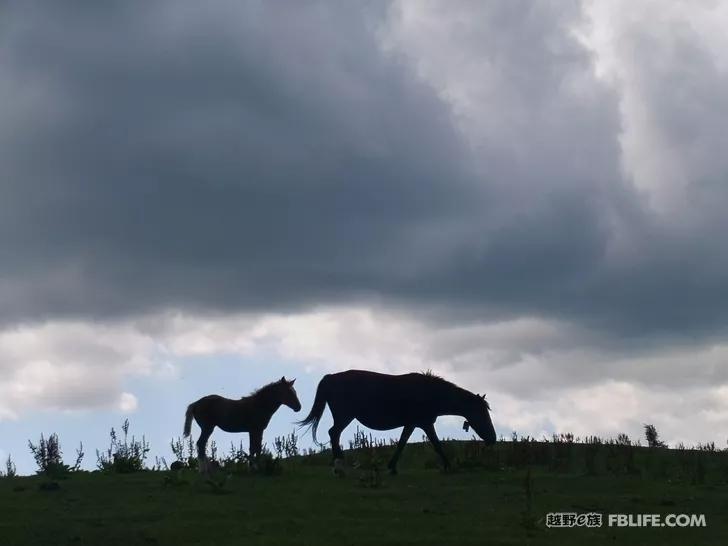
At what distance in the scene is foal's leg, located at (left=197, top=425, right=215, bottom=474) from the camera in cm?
2112

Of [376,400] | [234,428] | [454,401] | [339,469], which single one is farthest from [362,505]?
[454,401]

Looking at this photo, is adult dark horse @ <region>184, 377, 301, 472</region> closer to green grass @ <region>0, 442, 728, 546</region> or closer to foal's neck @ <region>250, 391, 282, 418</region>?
foal's neck @ <region>250, 391, 282, 418</region>

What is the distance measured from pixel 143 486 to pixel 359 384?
6276 millimetres

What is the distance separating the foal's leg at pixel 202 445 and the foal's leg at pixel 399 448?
4028 mm

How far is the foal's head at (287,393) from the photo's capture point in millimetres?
23422

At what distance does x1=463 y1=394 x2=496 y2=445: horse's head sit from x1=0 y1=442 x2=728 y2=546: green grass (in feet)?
3.97

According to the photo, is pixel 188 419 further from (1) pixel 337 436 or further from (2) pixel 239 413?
(1) pixel 337 436

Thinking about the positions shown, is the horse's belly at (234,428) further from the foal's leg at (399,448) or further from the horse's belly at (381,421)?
the foal's leg at (399,448)

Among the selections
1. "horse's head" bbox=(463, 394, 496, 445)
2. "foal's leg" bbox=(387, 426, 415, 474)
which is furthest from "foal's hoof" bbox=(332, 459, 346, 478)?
"horse's head" bbox=(463, 394, 496, 445)

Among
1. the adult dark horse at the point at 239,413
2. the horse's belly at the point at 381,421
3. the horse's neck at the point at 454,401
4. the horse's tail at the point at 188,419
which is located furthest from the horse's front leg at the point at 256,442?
the horse's neck at the point at 454,401

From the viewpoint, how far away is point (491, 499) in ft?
57.9

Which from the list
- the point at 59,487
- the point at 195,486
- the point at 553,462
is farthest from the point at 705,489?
the point at 59,487

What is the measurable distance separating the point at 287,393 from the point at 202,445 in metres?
2.37

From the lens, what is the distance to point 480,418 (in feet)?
83.5
